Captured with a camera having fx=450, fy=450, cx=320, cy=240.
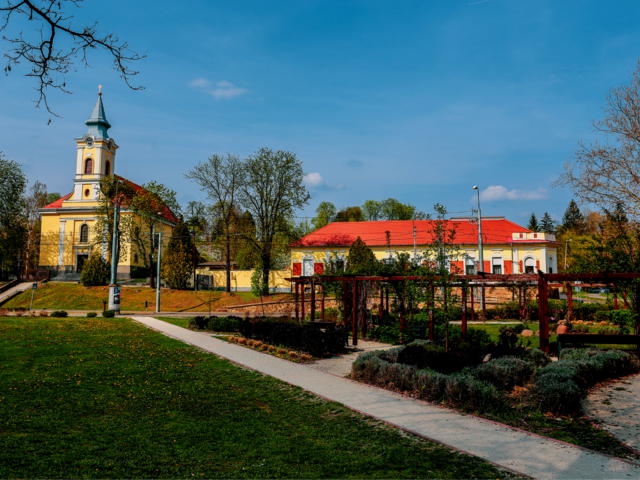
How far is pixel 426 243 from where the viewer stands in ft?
148

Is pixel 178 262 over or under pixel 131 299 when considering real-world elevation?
over

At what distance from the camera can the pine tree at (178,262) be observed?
41125 mm

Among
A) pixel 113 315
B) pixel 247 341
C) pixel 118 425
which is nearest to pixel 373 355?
pixel 118 425

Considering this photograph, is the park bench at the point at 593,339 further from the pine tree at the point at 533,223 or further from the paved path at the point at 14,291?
the pine tree at the point at 533,223

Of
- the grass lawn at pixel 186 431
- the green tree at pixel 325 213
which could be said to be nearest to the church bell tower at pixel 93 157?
the green tree at pixel 325 213

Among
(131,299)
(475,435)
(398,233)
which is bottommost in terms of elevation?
(475,435)

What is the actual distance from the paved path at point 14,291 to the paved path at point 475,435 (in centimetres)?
3897

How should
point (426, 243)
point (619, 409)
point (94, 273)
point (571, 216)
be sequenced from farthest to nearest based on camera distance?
point (571, 216) < point (426, 243) < point (94, 273) < point (619, 409)

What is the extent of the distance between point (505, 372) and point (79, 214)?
53.0 m

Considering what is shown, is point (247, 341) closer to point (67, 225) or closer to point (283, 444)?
point (283, 444)

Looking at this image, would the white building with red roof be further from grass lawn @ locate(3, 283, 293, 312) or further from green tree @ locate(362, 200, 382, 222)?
green tree @ locate(362, 200, 382, 222)

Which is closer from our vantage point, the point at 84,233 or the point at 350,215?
the point at 84,233

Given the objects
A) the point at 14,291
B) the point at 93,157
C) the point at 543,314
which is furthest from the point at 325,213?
the point at 543,314

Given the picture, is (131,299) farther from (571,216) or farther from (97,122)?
(571,216)
